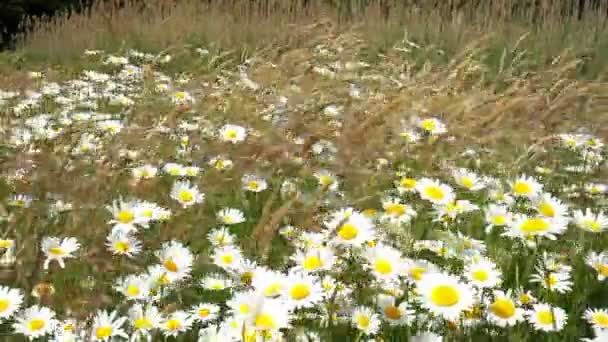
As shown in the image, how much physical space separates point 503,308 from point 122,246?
863 mm

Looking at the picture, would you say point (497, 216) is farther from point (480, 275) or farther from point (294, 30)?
point (294, 30)

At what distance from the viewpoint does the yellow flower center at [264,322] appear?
1.21m

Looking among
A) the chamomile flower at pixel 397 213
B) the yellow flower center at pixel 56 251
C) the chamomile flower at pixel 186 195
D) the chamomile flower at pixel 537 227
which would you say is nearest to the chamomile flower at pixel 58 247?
the yellow flower center at pixel 56 251

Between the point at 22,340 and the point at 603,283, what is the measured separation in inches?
61.2

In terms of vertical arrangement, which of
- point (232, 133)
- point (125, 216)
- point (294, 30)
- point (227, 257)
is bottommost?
point (227, 257)

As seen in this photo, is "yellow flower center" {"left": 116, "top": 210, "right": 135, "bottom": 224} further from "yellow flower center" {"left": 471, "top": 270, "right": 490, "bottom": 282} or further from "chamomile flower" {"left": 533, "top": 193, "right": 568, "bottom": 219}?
"chamomile flower" {"left": 533, "top": 193, "right": 568, "bottom": 219}

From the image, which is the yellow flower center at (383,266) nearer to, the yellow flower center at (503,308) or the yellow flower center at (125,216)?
the yellow flower center at (503,308)

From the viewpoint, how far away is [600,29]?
25.9 ft

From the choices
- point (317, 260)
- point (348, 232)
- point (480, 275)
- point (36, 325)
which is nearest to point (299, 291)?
point (317, 260)

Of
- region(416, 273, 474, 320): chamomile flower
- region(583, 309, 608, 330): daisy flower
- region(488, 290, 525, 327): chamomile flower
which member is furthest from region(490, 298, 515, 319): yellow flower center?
region(583, 309, 608, 330): daisy flower

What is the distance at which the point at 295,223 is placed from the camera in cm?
195

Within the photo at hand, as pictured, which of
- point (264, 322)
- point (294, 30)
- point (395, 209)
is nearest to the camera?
point (264, 322)

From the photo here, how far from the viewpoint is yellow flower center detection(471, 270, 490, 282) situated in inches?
59.9

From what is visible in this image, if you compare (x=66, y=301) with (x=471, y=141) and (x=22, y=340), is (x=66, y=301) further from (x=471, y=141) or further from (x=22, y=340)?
(x=471, y=141)
